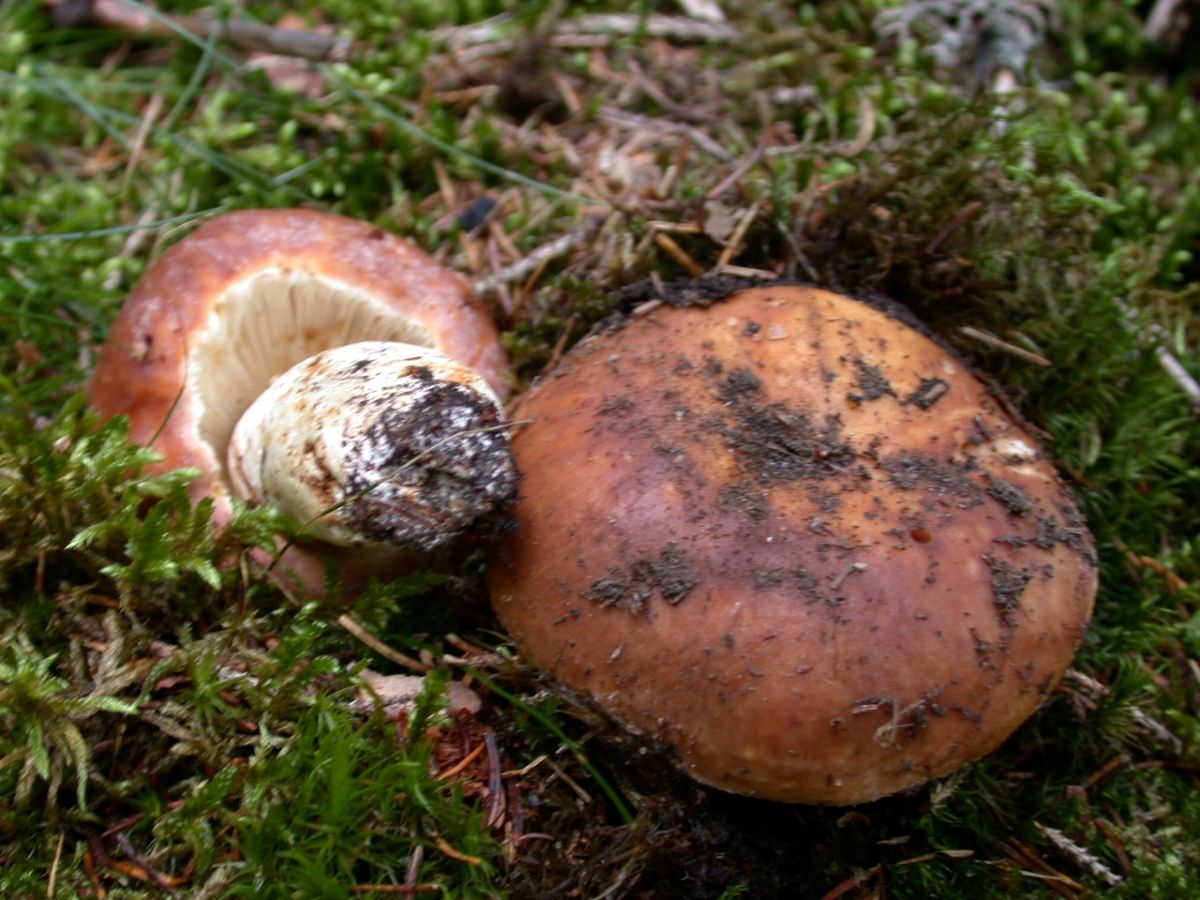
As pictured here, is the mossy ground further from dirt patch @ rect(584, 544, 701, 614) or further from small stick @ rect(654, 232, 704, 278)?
dirt patch @ rect(584, 544, 701, 614)

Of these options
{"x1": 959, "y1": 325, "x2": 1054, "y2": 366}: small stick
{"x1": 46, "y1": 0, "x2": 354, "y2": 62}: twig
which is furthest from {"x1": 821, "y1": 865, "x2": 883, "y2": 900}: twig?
{"x1": 46, "y1": 0, "x2": 354, "y2": 62}: twig

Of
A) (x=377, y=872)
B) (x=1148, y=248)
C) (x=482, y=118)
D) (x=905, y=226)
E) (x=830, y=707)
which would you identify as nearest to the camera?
(x=830, y=707)

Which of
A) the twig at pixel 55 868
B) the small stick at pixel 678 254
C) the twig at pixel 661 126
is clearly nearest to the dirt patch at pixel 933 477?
the small stick at pixel 678 254

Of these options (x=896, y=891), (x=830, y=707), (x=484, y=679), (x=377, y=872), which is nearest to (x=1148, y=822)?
(x=896, y=891)

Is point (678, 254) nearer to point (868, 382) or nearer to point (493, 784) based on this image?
point (868, 382)

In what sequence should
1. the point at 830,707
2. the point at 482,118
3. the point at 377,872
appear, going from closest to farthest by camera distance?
the point at 830,707
the point at 377,872
the point at 482,118

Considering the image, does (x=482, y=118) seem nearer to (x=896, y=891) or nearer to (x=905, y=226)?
(x=905, y=226)

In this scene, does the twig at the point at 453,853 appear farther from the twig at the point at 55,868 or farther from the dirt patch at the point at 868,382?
the dirt patch at the point at 868,382
